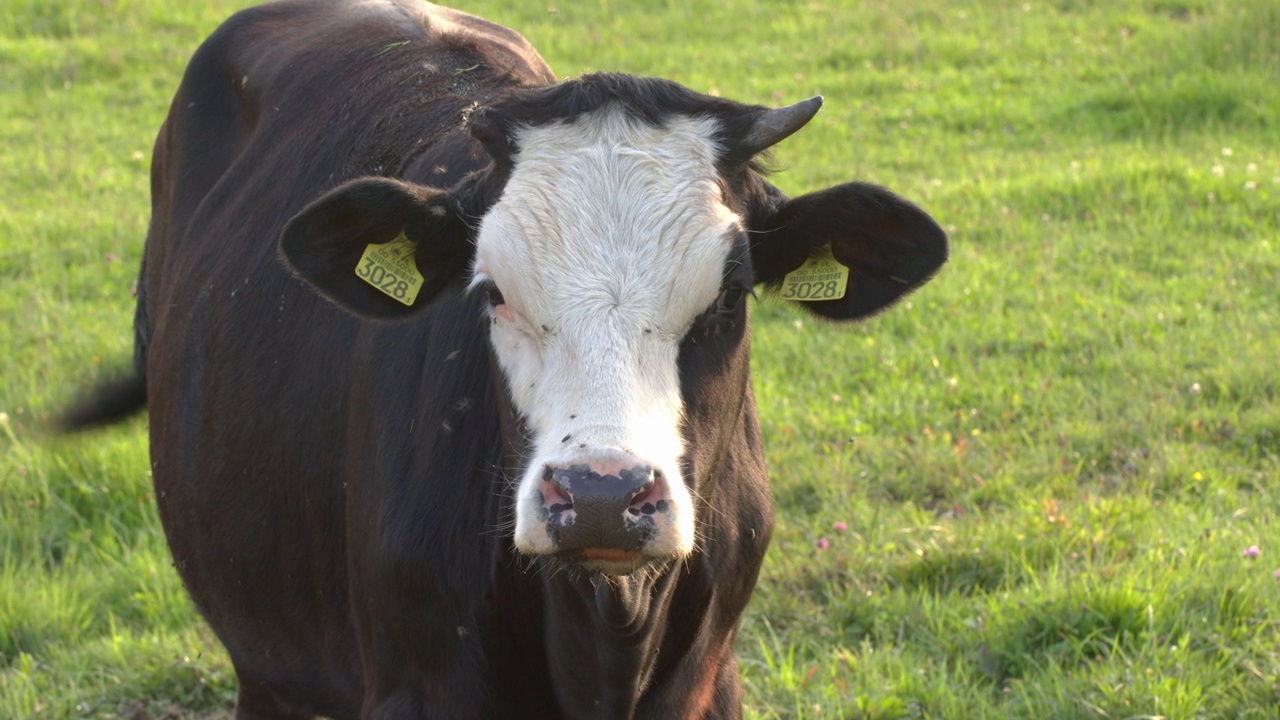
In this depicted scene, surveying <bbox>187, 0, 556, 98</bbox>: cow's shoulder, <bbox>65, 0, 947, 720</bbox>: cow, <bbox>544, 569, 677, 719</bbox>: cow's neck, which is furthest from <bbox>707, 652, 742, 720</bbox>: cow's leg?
<bbox>187, 0, 556, 98</bbox>: cow's shoulder

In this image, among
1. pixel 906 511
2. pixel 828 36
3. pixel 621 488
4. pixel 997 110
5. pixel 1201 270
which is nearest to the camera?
pixel 621 488

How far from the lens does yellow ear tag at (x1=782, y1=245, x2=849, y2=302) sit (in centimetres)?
341

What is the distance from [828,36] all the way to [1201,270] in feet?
18.6

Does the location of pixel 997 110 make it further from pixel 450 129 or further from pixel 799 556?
pixel 450 129

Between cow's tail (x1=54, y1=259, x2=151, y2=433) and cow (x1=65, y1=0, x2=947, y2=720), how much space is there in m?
1.37

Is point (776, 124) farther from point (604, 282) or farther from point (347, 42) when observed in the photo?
point (347, 42)

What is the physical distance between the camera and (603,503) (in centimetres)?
258

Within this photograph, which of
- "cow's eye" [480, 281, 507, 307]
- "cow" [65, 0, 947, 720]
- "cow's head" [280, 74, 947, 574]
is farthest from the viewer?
"cow's eye" [480, 281, 507, 307]

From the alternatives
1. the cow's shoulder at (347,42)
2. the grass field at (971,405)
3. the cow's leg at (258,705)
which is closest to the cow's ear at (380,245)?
the cow's shoulder at (347,42)

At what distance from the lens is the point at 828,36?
12.7m

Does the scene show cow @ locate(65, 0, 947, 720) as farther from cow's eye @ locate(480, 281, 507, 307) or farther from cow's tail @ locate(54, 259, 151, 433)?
cow's tail @ locate(54, 259, 151, 433)

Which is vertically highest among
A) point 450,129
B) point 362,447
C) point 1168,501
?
point 450,129

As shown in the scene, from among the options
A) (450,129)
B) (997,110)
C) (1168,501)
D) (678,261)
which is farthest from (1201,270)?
(678,261)

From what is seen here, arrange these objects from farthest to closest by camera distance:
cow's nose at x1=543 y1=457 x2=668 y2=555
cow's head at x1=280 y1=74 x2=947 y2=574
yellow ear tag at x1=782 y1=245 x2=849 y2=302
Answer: yellow ear tag at x1=782 y1=245 x2=849 y2=302, cow's head at x1=280 y1=74 x2=947 y2=574, cow's nose at x1=543 y1=457 x2=668 y2=555
